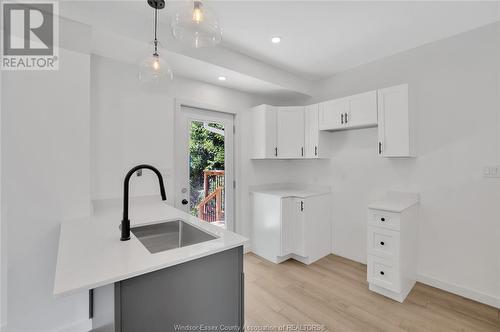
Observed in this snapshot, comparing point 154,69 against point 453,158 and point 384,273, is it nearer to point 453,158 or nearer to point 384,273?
point 384,273

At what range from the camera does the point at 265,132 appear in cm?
329

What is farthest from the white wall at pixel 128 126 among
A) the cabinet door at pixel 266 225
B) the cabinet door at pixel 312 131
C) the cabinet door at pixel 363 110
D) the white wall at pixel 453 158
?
the white wall at pixel 453 158

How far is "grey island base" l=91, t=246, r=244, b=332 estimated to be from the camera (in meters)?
0.96

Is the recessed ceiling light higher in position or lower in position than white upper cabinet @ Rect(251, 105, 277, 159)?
higher

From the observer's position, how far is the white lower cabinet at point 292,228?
2.99 metres

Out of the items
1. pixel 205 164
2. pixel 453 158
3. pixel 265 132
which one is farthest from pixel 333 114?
pixel 205 164

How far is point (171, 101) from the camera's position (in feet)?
9.03

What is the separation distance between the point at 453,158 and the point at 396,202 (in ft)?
2.30

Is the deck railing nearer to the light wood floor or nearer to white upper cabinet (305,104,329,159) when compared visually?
the light wood floor

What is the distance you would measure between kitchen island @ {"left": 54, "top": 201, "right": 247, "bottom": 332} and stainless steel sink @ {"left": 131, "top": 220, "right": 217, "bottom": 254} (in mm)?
232

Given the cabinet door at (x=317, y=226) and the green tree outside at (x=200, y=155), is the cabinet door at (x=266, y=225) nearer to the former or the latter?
the cabinet door at (x=317, y=226)

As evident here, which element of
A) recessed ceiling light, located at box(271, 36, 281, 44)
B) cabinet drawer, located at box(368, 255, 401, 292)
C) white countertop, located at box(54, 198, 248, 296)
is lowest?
cabinet drawer, located at box(368, 255, 401, 292)

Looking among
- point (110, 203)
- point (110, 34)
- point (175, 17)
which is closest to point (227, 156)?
point (110, 203)

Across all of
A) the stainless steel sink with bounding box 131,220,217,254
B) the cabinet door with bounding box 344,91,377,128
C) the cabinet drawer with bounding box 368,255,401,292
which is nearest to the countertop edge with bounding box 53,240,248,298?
the stainless steel sink with bounding box 131,220,217,254
